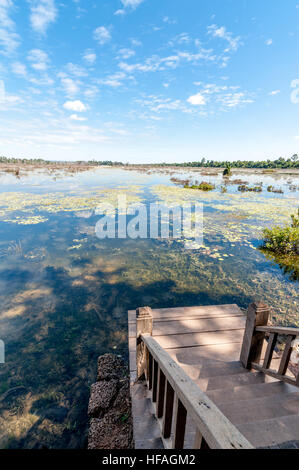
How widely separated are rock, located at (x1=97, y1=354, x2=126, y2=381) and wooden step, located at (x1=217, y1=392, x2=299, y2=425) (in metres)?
2.38

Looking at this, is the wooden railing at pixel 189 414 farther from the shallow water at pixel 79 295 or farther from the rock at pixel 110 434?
the shallow water at pixel 79 295

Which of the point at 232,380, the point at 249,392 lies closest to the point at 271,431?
the point at 249,392

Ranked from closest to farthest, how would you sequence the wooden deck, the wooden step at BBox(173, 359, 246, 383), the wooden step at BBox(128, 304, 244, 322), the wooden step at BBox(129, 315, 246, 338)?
the wooden deck
the wooden step at BBox(173, 359, 246, 383)
the wooden step at BBox(129, 315, 246, 338)
the wooden step at BBox(128, 304, 244, 322)

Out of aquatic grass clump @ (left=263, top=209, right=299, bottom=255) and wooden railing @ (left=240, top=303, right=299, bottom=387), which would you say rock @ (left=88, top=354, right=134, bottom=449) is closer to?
wooden railing @ (left=240, top=303, right=299, bottom=387)

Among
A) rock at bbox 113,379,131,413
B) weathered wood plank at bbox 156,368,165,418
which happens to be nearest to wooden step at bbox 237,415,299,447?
weathered wood plank at bbox 156,368,165,418

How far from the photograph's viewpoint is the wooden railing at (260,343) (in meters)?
2.12

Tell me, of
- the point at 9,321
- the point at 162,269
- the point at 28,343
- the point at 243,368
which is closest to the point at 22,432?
the point at 28,343

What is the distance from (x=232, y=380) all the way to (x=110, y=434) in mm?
1792

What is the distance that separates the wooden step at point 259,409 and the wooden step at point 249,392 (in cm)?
13

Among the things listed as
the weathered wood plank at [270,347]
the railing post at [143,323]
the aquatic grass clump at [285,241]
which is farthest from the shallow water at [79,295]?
the weathered wood plank at [270,347]

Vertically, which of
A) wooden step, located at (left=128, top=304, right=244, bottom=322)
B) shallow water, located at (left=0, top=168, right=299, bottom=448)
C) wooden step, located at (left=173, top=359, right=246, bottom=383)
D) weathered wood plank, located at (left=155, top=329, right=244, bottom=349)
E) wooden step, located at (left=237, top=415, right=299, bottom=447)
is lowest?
shallow water, located at (left=0, top=168, right=299, bottom=448)

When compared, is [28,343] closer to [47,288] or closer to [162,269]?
[47,288]

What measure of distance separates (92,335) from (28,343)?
136cm

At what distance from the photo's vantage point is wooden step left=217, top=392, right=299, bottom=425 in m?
1.74
